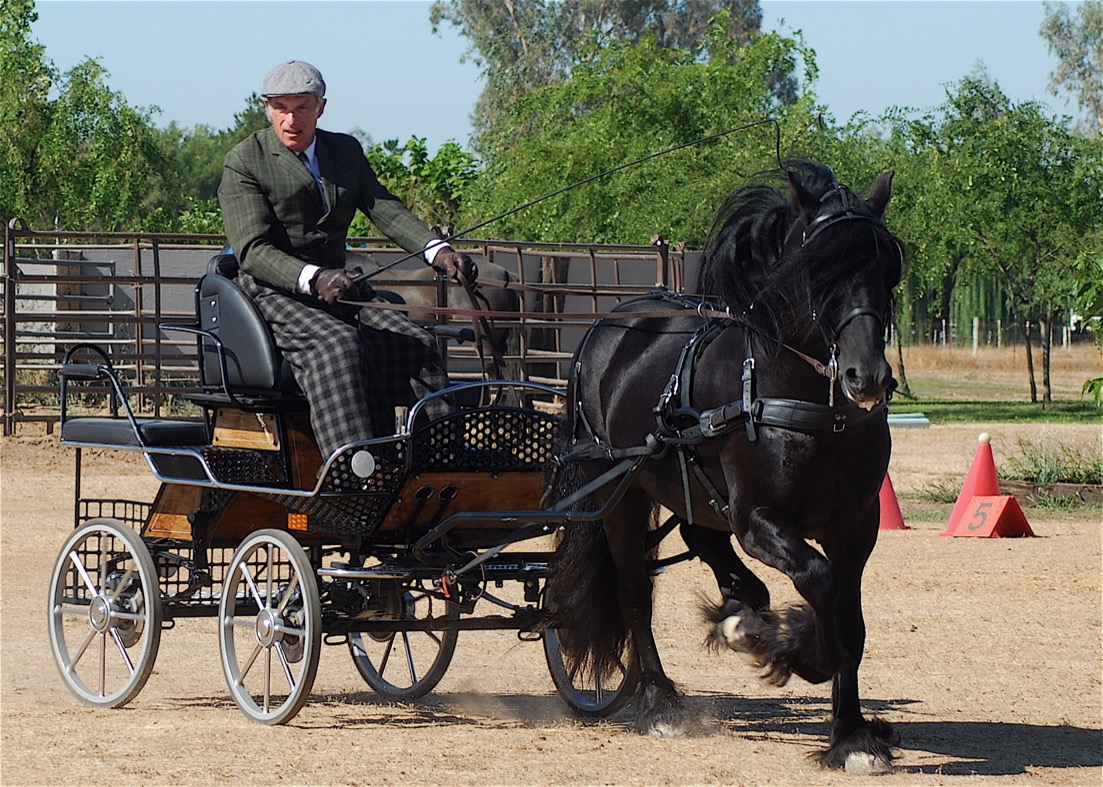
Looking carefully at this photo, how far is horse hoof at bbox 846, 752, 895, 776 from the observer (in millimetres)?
5242

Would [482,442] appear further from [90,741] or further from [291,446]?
[90,741]

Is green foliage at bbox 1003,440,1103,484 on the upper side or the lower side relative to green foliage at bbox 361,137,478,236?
lower

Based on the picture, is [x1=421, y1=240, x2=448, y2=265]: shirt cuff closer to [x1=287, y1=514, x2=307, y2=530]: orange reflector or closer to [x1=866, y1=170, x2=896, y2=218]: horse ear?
[x1=287, y1=514, x2=307, y2=530]: orange reflector

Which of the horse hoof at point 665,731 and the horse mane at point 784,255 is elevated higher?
the horse mane at point 784,255

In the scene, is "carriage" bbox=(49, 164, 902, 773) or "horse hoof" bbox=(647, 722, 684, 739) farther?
"horse hoof" bbox=(647, 722, 684, 739)

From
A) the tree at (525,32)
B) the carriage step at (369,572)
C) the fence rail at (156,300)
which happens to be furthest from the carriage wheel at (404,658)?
the tree at (525,32)

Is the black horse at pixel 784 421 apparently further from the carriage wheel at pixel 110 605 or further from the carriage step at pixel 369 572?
the carriage wheel at pixel 110 605

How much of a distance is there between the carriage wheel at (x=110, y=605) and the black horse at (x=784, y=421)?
5.90 ft

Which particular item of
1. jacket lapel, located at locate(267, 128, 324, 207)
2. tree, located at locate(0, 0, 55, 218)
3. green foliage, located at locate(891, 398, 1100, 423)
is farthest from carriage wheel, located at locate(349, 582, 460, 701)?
tree, located at locate(0, 0, 55, 218)

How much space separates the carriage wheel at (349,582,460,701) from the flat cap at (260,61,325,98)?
1995 mm

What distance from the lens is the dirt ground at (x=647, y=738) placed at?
17.3ft

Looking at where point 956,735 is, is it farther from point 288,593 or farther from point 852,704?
point 288,593

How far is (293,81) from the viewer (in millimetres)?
6246

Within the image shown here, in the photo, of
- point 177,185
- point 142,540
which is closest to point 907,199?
point 142,540
